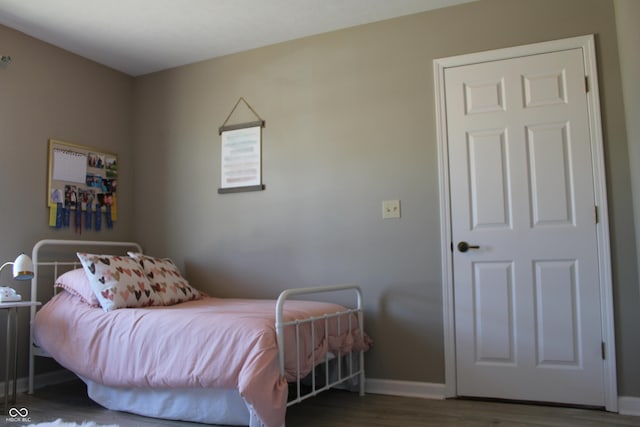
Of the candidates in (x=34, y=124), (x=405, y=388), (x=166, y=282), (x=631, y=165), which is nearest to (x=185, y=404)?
(x=166, y=282)

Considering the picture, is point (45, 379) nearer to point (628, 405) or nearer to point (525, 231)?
point (525, 231)

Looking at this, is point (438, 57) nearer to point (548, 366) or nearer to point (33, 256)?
point (548, 366)

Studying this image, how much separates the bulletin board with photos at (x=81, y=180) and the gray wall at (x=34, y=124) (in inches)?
2.0

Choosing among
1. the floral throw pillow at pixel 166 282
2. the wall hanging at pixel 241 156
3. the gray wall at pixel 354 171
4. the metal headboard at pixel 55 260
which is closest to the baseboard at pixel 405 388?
the gray wall at pixel 354 171

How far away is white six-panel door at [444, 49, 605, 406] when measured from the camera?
272 centimetres

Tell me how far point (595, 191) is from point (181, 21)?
2611mm

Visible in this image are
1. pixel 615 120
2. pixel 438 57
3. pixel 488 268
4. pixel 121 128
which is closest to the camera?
pixel 615 120

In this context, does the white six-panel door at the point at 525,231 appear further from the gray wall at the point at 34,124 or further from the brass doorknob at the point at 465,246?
the gray wall at the point at 34,124

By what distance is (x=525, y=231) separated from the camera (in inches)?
112

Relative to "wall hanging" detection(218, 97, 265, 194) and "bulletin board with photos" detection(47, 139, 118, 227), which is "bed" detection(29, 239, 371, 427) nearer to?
"bulletin board with photos" detection(47, 139, 118, 227)

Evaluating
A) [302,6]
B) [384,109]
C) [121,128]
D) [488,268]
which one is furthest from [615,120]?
[121,128]

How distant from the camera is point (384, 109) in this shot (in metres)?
3.23

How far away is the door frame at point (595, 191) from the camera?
2.64 meters

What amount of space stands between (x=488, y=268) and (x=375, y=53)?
1.51m
